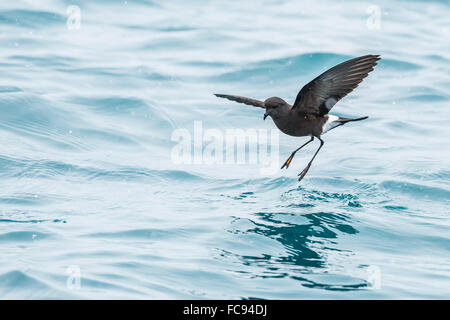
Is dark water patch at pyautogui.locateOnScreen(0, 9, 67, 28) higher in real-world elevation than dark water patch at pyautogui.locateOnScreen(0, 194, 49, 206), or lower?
higher

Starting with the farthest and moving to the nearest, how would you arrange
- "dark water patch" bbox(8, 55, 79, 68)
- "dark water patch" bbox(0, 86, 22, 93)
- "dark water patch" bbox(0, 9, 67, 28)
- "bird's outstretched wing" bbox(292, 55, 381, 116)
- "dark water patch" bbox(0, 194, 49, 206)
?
1. "dark water patch" bbox(0, 9, 67, 28)
2. "dark water patch" bbox(8, 55, 79, 68)
3. "dark water patch" bbox(0, 86, 22, 93)
4. "dark water patch" bbox(0, 194, 49, 206)
5. "bird's outstretched wing" bbox(292, 55, 381, 116)

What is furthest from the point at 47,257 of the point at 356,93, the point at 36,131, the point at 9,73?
the point at 356,93

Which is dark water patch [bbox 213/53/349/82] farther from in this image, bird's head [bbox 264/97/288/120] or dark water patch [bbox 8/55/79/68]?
bird's head [bbox 264/97/288/120]

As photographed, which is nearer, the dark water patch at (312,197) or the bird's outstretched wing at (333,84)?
the bird's outstretched wing at (333,84)

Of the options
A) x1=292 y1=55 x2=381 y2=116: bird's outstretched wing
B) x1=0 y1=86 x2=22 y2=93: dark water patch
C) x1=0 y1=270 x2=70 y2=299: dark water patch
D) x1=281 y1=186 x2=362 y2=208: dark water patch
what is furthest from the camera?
x1=0 y1=86 x2=22 y2=93: dark water patch

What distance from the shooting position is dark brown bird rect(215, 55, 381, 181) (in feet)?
23.4

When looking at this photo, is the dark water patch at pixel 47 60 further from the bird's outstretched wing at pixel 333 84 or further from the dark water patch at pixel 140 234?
the bird's outstretched wing at pixel 333 84

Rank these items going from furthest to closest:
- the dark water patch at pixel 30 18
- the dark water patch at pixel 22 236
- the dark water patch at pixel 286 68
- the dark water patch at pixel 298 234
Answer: the dark water patch at pixel 30 18 < the dark water patch at pixel 286 68 < the dark water patch at pixel 22 236 < the dark water patch at pixel 298 234

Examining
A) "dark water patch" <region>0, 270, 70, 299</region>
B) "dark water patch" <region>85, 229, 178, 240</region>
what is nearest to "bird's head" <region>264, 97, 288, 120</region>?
"dark water patch" <region>85, 229, 178, 240</region>

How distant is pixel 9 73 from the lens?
12.3m

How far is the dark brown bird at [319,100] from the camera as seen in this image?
7129 mm

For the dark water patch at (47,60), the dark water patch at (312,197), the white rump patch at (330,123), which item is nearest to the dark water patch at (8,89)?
the dark water patch at (47,60)

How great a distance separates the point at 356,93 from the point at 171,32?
3951 millimetres

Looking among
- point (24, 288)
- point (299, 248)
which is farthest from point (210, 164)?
point (24, 288)
